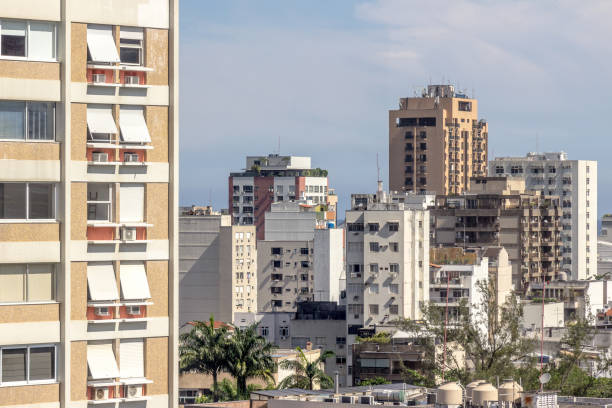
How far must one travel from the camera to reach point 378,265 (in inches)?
5945

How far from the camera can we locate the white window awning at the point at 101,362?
82.0 feet

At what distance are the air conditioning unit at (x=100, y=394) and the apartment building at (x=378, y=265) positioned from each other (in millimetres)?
124735

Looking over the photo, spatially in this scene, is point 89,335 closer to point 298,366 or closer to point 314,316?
point 298,366

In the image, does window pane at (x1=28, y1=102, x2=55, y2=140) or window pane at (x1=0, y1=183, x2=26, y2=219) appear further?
window pane at (x1=28, y1=102, x2=55, y2=140)

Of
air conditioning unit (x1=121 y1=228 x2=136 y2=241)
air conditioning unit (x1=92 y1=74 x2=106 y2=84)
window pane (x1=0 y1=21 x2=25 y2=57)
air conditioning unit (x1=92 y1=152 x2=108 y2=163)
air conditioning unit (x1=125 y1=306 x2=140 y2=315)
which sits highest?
window pane (x1=0 y1=21 x2=25 y2=57)

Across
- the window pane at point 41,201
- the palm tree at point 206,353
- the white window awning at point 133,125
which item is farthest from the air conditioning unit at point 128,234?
the palm tree at point 206,353

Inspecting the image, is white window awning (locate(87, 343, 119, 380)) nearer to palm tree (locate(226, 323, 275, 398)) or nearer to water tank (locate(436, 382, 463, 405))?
water tank (locate(436, 382, 463, 405))

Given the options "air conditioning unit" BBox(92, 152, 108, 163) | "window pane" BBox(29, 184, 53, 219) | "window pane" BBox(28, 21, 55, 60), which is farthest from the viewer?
"air conditioning unit" BBox(92, 152, 108, 163)

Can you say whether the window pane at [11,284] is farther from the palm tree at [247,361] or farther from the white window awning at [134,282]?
the palm tree at [247,361]

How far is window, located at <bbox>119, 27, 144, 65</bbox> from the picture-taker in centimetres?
2573

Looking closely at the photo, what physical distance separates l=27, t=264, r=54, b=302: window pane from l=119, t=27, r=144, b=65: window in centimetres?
392

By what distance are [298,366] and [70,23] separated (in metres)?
92.7

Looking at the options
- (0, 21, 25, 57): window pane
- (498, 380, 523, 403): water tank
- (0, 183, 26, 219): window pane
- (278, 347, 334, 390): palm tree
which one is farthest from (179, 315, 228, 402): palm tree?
(0, 21, 25, 57): window pane

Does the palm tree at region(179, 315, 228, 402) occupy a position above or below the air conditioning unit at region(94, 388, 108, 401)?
below
